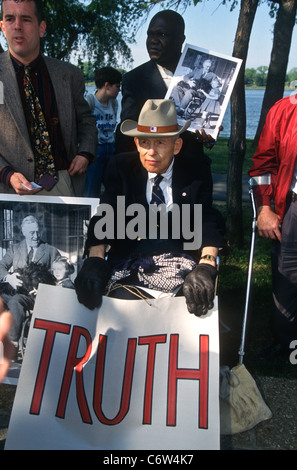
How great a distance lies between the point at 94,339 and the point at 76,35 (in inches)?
772

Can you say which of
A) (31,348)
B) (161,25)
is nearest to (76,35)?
(161,25)

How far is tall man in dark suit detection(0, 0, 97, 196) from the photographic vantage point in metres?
2.84

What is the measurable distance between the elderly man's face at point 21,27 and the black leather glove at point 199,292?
1673mm

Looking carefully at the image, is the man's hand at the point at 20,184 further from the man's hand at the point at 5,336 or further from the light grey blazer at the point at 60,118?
the man's hand at the point at 5,336

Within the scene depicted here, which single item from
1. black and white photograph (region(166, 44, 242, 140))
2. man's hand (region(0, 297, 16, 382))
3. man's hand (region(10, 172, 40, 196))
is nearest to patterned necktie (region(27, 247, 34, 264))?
man's hand (region(0, 297, 16, 382))

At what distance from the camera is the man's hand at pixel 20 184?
285cm

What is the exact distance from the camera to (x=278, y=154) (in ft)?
10.3

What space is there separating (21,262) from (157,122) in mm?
1261

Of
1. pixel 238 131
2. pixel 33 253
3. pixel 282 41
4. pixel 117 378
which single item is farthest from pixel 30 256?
pixel 282 41

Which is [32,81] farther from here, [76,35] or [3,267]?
[76,35]

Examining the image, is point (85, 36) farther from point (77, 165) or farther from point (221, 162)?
point (77, 165)

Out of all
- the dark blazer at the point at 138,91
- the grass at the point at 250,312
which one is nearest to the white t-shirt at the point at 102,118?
the grass at the point at 250,312

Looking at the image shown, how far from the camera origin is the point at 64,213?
9.96 ft

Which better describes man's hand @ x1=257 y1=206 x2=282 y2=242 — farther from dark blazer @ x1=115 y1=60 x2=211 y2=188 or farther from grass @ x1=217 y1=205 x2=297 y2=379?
dark blazer @ x1=115 y1=60 x2=211 y2=188
